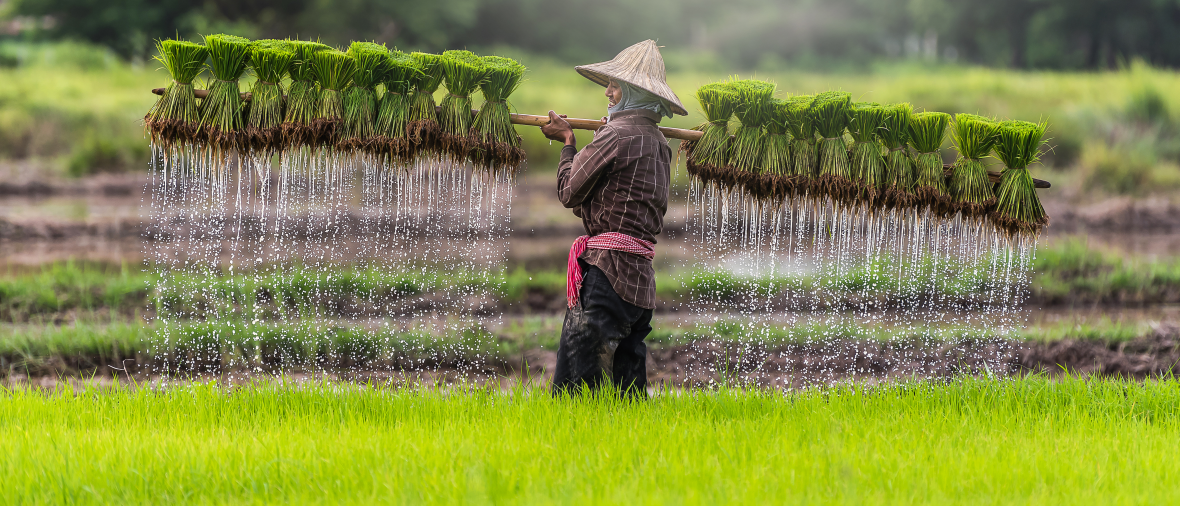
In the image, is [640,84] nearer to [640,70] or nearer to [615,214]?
[640,70]

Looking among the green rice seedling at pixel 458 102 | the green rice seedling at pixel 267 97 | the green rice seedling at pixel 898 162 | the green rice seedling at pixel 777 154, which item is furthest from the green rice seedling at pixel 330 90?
the green rice seedling at pixel 898 162

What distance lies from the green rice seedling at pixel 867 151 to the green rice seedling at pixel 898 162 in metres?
0.05

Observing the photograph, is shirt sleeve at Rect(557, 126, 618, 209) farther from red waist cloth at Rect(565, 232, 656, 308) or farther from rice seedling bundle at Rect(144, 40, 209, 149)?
rice seedling bundle at Rect(144, 40, 209, 149)

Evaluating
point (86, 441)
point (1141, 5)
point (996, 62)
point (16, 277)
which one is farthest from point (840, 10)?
point (86, 441)

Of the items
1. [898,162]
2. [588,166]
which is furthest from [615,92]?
[898,162]

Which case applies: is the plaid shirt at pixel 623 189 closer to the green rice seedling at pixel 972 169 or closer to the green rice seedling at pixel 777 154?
the green rice seedling at pixel 777 154

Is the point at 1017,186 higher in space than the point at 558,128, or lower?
lower

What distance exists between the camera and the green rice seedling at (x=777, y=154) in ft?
15.1

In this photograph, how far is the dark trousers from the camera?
12.4 feet

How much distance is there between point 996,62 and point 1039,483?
30.0 m

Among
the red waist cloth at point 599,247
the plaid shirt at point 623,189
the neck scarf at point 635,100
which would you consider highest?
the neck scarf at point 635,100

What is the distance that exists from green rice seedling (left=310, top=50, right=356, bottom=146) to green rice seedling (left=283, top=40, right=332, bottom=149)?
28mm

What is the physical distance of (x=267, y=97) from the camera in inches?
169

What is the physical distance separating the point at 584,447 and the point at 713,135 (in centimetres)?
211
